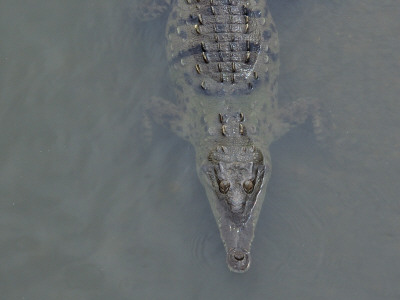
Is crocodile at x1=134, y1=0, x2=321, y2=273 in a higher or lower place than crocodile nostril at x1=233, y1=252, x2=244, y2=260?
higher

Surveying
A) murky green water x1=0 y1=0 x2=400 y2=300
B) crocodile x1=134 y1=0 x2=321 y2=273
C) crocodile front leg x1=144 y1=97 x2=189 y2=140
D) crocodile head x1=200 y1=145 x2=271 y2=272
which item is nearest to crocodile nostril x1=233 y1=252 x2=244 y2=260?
crocodile head x1=200 y1=145 x2=271 y2=272

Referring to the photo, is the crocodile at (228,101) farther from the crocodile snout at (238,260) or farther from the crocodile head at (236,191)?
the crocodile snout at (238,260)

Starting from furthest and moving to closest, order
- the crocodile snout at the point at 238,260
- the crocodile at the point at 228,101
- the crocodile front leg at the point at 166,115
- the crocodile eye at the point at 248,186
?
1. the crocodile front leg at the point at 166,115
2. the crocodile at the point at 228,101
3. the crocodile eye at the point at 248,186
4. the crocodile snout at the point at 238,260

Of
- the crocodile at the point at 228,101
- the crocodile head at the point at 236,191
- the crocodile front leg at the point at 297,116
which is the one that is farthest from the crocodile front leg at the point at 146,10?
the crocodile head at the point at 236,191

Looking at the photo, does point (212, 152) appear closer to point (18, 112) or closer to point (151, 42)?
point (151, 42)

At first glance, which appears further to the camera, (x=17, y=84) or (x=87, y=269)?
(x=17, y=84)

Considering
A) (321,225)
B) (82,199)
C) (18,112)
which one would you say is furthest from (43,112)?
(321,225)

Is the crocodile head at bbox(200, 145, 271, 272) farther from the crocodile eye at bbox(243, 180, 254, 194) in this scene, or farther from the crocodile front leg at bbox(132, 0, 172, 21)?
the crocodile front leg at bbox(132, 0, 172, 21)
